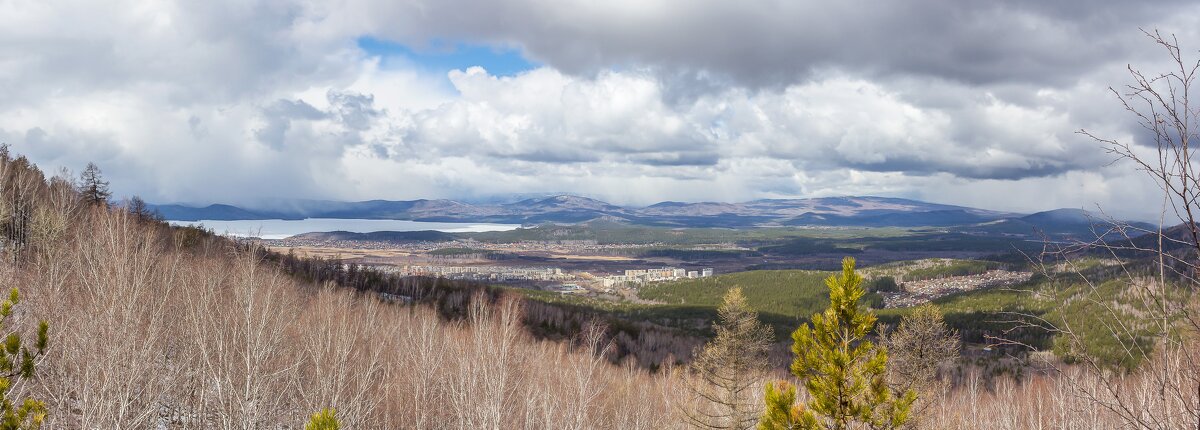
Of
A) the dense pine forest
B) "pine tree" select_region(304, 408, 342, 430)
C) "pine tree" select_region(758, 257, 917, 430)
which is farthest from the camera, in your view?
the dense pine forest

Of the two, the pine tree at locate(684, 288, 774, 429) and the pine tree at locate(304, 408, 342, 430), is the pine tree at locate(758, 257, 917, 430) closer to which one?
the pine tree at locate(304, 408, 342, 430)

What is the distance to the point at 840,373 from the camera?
9.06 metres

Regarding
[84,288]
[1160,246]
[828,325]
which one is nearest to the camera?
[1160,246]

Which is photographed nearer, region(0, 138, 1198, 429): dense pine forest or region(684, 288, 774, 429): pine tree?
region(0, 138, 1198, 429): dense pine forest

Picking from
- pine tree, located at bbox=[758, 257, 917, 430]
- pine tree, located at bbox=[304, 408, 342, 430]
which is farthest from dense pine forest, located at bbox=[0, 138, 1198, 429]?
pine tree, located at bbox=[304, 408, 342, 430]

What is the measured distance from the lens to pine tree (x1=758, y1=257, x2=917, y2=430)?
29.3ft

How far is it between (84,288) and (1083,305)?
3639cm

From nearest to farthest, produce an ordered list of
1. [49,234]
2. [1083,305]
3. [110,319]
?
[1083,305] < [110,319] < [49,234]

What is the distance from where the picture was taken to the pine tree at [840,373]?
29.3 ft

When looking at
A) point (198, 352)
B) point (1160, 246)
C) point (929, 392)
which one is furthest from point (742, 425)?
point (198, 352)

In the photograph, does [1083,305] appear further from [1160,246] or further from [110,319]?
[110,319]

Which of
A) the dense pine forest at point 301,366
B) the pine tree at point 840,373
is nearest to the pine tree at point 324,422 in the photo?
the dense pine forest at point 301,366

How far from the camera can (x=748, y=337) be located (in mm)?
27953

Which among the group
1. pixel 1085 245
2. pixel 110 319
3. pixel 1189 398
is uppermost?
pixel 1085 245
